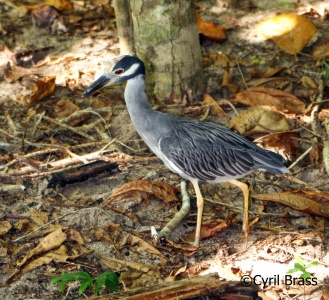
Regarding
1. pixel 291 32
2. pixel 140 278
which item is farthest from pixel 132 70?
pixel 291 32

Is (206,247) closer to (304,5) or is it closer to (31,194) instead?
(31,194)

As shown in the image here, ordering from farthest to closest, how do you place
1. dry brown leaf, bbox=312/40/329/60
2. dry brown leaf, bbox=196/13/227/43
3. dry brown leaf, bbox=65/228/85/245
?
dry brown leaf, bbox=196/13/227/43 → dry brown leaf, bbox=312/40/329/60 → dry brown leaf, bbox=65/228/85/245

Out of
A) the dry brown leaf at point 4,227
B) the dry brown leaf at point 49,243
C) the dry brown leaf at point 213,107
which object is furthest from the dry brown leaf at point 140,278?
the dry brown leaf at point 213,107

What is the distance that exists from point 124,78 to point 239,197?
56.0 inches

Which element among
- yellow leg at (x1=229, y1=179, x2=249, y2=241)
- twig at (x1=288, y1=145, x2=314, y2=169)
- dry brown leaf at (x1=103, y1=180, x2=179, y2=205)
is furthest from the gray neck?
twig at (x1=288, y1=145, x2=314, y2=169)

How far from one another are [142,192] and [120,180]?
383mm

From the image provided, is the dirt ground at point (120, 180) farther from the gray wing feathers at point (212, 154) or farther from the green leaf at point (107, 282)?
the gray wing feathers at point (212, 154)

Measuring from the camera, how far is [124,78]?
586cm

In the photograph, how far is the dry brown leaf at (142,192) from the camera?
19.4 feet

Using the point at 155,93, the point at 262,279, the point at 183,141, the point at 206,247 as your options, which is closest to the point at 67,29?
the point at 155,93

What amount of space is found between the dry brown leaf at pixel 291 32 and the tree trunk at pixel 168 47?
4.30 ft

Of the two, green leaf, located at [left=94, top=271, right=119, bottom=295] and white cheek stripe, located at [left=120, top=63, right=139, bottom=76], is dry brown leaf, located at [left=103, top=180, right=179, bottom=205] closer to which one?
white cheek stripe, located at [left=120, top=63, right=139, bottom=76]

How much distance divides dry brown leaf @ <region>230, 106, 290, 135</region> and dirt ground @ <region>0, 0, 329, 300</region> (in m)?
0.07

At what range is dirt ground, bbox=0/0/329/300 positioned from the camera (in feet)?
17.2
